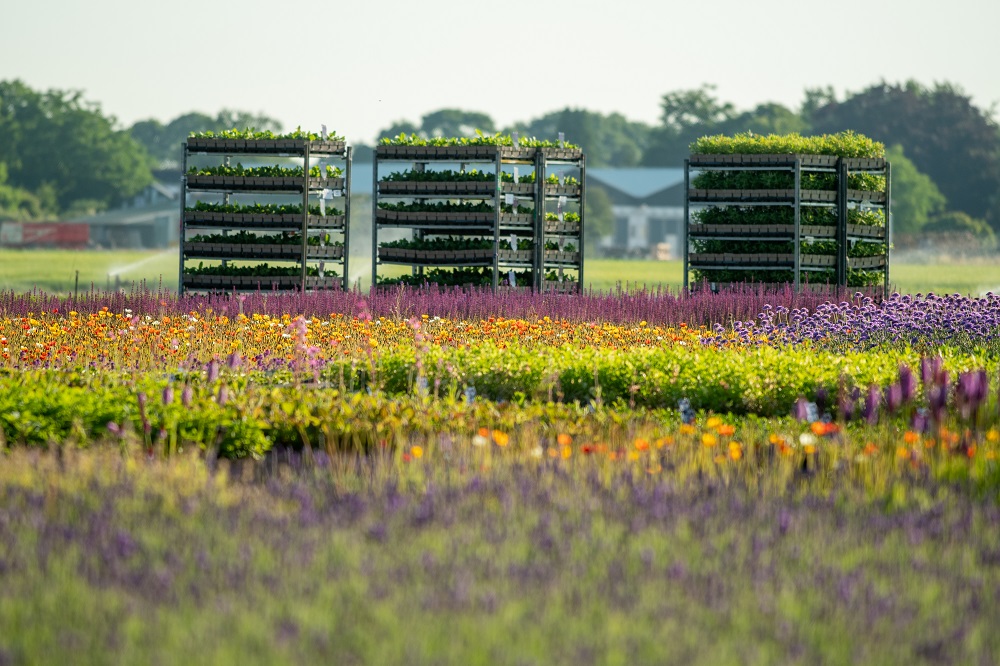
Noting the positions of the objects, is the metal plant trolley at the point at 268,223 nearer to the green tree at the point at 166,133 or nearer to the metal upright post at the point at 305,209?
the metal upright post at the point at 305,209

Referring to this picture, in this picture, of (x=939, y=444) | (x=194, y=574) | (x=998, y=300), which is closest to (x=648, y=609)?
(x=194, y=574)

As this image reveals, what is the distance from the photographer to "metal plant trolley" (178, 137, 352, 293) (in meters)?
21.8

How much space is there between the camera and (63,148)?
257 ft

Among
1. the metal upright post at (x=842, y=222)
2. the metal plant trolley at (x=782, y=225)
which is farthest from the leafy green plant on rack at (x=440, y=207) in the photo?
the metal upright post at (x=842, y=222)

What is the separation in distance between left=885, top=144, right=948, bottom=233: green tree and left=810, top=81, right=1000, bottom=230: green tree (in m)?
3.37

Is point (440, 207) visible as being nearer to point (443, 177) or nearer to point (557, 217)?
point (443, 177)

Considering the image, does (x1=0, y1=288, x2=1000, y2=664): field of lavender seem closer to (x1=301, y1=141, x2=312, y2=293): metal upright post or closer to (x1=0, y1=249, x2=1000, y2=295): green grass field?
(x1=301, y1=141, x2=312, y2=293): metal upright post

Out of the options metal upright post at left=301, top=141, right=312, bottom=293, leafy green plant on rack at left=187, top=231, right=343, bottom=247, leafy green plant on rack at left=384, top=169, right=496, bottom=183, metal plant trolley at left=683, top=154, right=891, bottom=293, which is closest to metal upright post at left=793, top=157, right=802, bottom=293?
metal plant trolley at left=683, top=154, right=891, bottom=293

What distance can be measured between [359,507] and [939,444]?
3.28 metres

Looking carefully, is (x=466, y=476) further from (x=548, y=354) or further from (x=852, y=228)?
(x=852, y=228)

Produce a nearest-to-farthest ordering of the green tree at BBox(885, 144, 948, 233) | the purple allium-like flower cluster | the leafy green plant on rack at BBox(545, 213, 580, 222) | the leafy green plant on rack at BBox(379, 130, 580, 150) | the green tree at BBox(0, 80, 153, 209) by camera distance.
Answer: the purple allium-like flower cluster
the leafy green plant on rack at BBox(379, 130, 580, 150)
the leafy green plant on rack at BBox(545, 213, 580, 222)
the green tree at BBox(885, 144, 948, 233)
the green tree at BBox(0, 80, 153, 209)

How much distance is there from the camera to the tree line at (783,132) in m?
71.3

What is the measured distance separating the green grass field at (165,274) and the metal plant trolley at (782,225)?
→ 994cm

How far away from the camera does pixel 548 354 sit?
11.2 m
